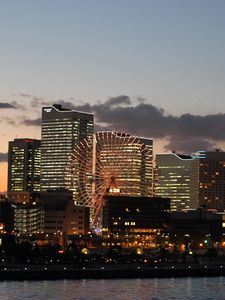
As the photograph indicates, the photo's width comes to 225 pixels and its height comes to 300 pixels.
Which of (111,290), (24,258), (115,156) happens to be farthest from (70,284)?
(115,156)

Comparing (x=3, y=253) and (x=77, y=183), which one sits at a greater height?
(x=77, y=183)

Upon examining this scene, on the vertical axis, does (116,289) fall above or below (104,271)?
below

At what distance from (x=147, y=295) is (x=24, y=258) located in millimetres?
48294

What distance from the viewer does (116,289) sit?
3844 inches

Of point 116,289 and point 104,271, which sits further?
point 104,271

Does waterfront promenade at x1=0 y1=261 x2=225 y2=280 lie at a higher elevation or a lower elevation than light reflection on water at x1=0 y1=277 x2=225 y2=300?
higher

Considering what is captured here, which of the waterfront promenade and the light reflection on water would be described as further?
the waterfront promenade

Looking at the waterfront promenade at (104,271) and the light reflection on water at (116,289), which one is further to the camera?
the waterfront promenade at (104,271)

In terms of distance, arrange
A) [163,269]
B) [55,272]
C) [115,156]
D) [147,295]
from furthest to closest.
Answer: [115,156] → [163,269] → [55,272] → [147,295]

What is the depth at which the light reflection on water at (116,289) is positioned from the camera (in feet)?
289

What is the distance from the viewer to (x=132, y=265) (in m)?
126

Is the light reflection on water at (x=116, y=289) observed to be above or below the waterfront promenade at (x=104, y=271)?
below

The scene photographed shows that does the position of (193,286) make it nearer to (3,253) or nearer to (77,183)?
(3,253)

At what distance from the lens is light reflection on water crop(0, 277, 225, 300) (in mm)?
88000
